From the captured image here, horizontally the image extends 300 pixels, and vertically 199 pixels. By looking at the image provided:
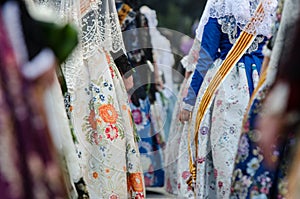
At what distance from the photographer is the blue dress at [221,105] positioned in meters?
4.03

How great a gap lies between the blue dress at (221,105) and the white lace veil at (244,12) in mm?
35

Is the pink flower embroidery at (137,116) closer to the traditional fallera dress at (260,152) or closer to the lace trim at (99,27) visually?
the lace trim at (99,27)

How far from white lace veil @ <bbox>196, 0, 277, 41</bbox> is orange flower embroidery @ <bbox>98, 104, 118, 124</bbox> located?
29.7 inches

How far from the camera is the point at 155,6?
23.1ft

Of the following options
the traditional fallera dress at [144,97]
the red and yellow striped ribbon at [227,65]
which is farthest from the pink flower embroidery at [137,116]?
the red and yellow striped ribbon at [227,65]

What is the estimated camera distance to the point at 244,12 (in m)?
3.96

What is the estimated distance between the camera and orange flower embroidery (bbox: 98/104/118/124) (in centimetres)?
379

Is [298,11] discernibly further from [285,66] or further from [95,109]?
[95,109]

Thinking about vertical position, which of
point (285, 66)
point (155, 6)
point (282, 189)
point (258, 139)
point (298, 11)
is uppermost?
point (155, 6)

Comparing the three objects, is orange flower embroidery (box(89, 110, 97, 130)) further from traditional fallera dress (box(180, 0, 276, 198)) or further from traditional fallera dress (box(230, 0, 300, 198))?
traditional fallera dress (box(230, 0, 300, 198))

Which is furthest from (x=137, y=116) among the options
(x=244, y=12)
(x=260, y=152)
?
(x=260, y=152)

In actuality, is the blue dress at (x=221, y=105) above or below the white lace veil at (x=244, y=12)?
below

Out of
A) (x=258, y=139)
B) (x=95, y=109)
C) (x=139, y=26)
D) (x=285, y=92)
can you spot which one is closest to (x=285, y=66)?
(x=285, y=92)

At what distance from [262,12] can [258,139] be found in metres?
1.74
